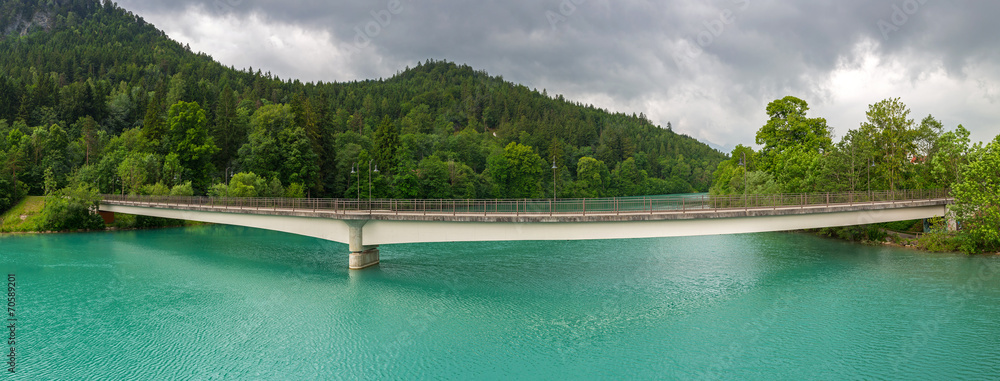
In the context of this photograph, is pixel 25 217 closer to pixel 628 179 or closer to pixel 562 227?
pixel 562 227

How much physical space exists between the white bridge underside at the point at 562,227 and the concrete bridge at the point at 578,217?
57 millimetres

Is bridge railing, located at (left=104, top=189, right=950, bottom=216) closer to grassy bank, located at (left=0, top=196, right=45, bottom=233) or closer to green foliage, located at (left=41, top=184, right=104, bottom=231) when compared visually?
green foliage, located at (left=41, top=184, right=104, bottom=231)

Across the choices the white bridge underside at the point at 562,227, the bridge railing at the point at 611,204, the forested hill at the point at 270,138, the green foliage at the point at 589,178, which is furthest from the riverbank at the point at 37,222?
the green foliage at the point at 589,178

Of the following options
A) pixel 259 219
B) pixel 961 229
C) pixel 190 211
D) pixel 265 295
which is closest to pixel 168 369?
pixel 265 295

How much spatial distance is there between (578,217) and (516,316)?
7.24 meters

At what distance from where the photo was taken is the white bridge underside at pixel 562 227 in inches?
1051

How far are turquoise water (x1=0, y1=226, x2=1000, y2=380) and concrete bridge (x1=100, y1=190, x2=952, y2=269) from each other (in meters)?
2.82

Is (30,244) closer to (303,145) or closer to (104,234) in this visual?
(104,234)

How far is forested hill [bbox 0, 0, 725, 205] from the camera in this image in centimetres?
6788

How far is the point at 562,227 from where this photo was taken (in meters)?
27.1

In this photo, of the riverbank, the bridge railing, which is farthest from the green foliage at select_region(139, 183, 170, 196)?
the bridge railing

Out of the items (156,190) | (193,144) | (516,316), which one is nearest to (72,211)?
(156,190)

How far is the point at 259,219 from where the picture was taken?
38750mm

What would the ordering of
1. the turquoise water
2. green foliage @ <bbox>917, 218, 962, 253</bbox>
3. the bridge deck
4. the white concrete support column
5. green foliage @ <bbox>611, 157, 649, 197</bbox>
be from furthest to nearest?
1. green foliage @ <bbox>611, 157, 649, 197</bbox>
2. green foliage @ <bbox>917, 218, 962, 253</bbox>
3. the white concrete support column
4. the bridge deck
5. the turquoise water
